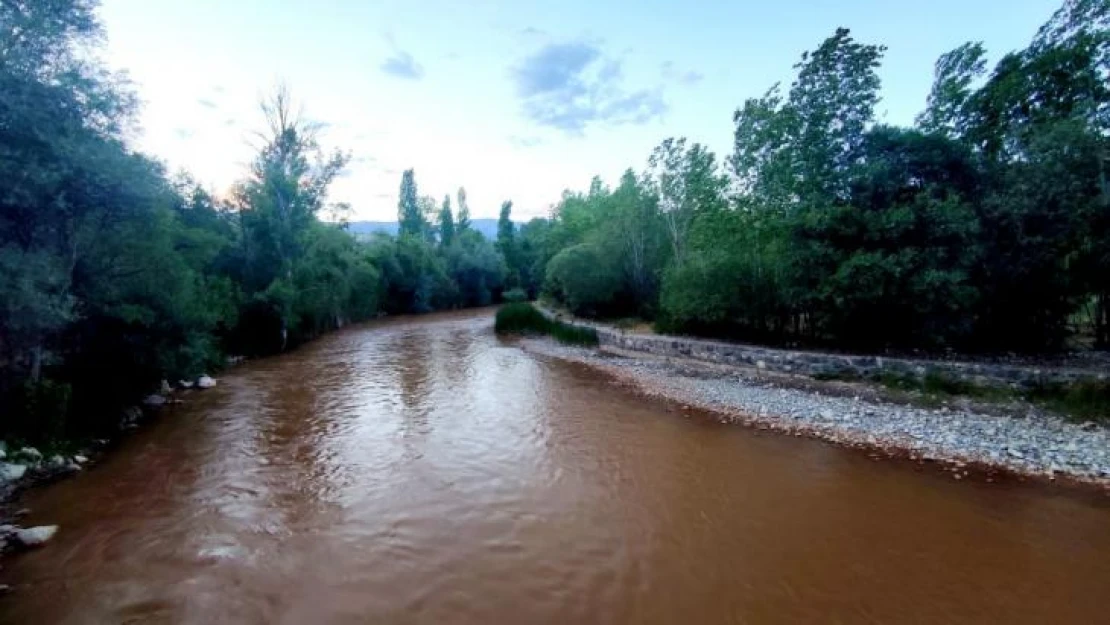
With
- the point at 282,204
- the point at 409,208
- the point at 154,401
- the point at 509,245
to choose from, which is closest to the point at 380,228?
the point at 409,208

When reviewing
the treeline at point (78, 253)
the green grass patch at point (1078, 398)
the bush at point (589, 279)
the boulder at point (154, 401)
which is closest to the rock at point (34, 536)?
the treeline at point (78, 253)

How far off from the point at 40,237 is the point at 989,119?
23296 mm

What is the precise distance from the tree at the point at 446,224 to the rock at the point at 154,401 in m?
37.8

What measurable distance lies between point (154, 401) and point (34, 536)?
21.3ft

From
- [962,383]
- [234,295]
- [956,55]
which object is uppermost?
[956,55]

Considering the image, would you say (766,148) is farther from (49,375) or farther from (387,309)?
(387,309)

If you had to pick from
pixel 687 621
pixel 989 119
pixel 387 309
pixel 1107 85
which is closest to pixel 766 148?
pixel 989 119

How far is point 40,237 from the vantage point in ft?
24.0

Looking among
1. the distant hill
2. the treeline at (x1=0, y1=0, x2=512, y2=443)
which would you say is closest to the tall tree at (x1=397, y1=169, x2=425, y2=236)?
the distant hill

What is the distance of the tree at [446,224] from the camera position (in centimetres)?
4813

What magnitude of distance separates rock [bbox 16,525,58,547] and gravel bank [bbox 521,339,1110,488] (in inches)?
428

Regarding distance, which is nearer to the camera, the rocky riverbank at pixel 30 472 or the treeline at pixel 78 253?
the rocky riverbank at pixel 30 472

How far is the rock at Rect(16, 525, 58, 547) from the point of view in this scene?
16.4ft

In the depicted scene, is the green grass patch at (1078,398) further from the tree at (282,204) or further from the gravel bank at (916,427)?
the tree at (282,204)
